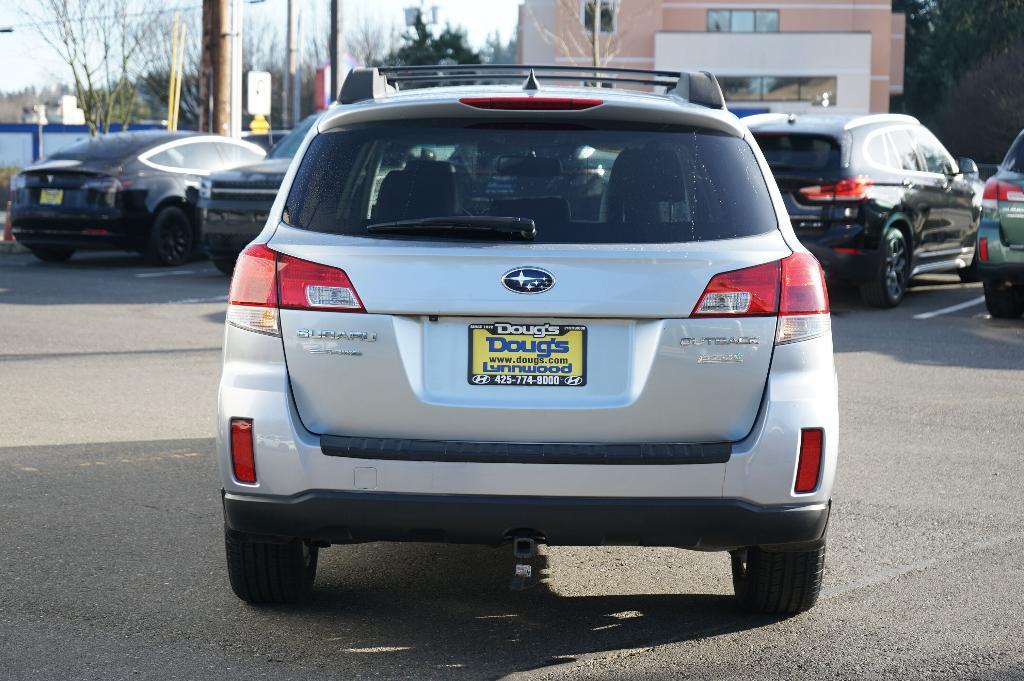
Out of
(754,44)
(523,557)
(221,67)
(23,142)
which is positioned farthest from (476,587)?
(754,44)

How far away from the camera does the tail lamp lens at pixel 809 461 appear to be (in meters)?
4.38

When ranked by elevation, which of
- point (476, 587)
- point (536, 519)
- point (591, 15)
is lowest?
point (476, 587)

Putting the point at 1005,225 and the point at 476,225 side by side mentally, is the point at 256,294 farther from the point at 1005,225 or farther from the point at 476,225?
the point at 1005,225

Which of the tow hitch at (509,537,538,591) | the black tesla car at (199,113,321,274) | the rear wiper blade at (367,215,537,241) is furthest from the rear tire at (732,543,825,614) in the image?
the black tesla car at (199,113,321,274)

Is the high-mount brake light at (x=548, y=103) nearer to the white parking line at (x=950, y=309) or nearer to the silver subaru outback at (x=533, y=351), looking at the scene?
the silver subaru outback at (x=533, y=351)

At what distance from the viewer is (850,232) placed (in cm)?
1373

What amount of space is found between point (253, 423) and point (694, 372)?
128 centimetres

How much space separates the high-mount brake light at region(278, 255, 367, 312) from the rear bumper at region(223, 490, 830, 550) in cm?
54

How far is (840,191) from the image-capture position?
44.8ft

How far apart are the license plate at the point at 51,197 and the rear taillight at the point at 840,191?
361 inches

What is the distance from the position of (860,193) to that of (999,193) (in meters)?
1.25

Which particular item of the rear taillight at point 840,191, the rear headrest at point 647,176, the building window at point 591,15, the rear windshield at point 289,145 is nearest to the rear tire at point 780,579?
the rear headrest at point 647,176

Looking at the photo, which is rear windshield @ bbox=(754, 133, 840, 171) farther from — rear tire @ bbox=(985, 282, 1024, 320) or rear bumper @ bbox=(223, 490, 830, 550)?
rear bumper @ bbox=(223, 490, 830, 550)

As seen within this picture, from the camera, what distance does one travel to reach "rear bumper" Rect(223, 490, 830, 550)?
4.25m
